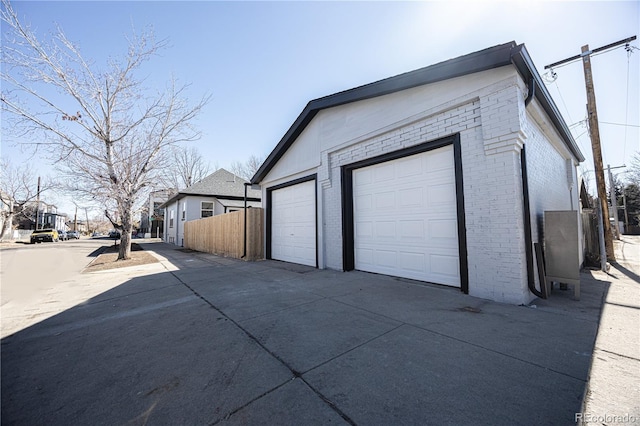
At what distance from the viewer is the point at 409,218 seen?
5.54 metres

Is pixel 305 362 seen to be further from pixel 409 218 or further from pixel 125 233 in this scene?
pixel 125 233

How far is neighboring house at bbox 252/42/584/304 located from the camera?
4.03 m

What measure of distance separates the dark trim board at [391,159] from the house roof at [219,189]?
13.2 m

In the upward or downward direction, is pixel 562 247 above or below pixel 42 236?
above

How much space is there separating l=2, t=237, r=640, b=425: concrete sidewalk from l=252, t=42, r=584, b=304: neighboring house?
1.13m

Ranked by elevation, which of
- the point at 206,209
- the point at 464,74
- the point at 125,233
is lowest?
the point at 125,233

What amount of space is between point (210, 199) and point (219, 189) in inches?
39.5

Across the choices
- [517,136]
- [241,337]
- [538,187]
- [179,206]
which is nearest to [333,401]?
[241,337]

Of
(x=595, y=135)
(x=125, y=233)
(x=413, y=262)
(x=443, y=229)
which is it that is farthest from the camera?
(x=125, y=233)

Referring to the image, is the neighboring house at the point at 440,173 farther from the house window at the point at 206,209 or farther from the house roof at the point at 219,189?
the house window at the point at 206,209

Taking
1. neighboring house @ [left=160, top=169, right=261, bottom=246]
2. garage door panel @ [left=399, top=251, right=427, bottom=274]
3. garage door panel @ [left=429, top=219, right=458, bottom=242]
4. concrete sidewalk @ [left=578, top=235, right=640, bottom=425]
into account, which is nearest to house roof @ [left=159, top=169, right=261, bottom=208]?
neighboring house @ [left=160, top=169, right=261, bottom=246]

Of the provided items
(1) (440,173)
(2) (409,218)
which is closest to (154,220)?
(2) (409,218)

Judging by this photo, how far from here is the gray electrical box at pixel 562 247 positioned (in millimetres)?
4184

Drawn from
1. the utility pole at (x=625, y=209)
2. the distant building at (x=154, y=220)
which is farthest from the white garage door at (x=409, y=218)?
the utility pole at (x=625, y=209)
